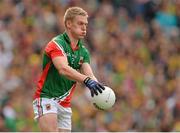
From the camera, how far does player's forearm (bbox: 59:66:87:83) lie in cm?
845

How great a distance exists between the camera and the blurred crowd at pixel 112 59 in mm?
14445

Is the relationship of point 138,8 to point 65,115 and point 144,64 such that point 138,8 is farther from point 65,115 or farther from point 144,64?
point 65,115

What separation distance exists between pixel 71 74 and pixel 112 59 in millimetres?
7398

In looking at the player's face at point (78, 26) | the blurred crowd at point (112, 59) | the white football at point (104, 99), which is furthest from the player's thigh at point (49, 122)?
the blurred crowd at point (112, 59)

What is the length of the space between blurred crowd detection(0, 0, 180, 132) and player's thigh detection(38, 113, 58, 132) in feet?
16.2

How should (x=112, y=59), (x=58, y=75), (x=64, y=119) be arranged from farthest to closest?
1. (x=112, y=59)
2. (x=64, y=119)
3. (x=58, y=75)

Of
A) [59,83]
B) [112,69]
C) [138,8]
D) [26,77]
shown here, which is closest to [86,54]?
[59,83]

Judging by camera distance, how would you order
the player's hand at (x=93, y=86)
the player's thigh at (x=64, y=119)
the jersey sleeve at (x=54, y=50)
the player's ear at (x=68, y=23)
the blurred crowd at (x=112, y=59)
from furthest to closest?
the blurred crowd at (x=112, y=59), the player's thigh at (x=64, y=119), the player's ear at (x=68, y=23), the jersey sleeve at (x=54, y=50), the player's hand at (x=93, y=86)

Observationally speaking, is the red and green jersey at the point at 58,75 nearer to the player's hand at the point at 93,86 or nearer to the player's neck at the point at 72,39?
the player's neck at the point at 72,39

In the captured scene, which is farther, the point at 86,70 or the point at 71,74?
the point at 86,70

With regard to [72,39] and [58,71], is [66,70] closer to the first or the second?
[58,71]

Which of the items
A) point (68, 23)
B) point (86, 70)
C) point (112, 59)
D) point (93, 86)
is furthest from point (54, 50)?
point (112, 59)

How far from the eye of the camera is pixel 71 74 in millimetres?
8492

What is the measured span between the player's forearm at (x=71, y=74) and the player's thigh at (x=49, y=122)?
59cm
